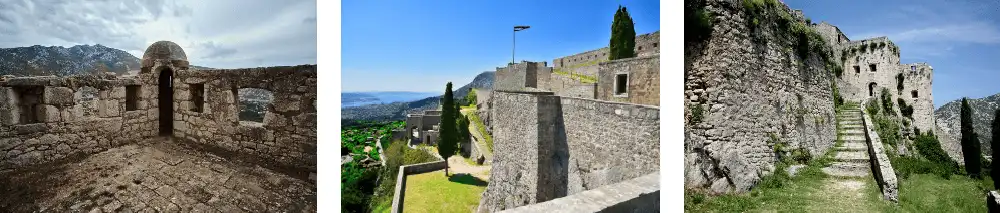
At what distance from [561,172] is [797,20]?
3804 millimetres

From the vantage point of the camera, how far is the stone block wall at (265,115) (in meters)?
3.18

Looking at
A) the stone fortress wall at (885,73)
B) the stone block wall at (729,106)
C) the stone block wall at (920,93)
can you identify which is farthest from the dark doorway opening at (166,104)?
the stone block wall at (920,93)

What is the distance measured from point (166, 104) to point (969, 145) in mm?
13124

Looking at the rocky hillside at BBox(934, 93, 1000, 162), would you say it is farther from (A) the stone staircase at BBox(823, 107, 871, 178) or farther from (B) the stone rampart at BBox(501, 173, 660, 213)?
(B) the stone rampart at BBox(501, 173, 660, 213)

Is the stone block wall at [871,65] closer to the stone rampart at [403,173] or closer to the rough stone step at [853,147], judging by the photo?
the rough stone step at [853,147]

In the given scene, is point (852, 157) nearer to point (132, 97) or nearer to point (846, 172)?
point (846, 172)

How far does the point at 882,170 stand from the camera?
198 inches

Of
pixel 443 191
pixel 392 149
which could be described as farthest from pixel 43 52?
pixel 443 191

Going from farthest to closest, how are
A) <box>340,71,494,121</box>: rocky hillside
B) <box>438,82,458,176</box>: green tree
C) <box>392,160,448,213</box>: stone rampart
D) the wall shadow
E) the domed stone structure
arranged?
the wall shadow → <box>438,82,458,176</box>: green tree → <box>392,160,448,213</box>: stone rampart → <box>340,71,494,121</box>: rocky hillside → the domed stone structure

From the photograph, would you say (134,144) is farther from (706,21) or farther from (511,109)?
(706,21)

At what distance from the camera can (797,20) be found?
5.87 m

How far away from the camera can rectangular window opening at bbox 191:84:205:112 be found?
3725 millimetres

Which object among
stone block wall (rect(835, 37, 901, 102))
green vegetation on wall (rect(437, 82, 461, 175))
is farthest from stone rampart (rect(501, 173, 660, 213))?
stone block wall (rect(835, 37, 901, 102))

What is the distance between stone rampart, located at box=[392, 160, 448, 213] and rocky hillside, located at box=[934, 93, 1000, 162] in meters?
9.29
